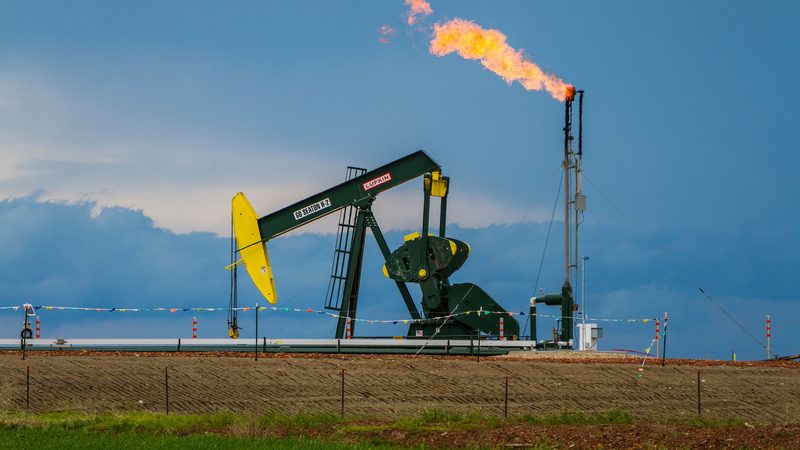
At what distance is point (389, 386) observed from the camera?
77.8 ft

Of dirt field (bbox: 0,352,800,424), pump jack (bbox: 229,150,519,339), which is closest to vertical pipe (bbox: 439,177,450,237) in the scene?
pump jack (bbox: 229,150,519,339)

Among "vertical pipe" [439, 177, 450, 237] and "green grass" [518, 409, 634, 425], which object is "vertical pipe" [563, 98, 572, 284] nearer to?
"vertical pipe" [439, 177, 450, 237]

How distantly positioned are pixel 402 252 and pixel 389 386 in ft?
29.9

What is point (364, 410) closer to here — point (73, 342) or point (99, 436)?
point (99, 436)

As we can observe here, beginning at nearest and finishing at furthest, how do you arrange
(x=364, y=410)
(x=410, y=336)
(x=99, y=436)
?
1. (x=99, y=436)
2. (x=364, y=410)
3. (x=410, y=336)

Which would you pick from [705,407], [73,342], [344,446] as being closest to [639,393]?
[705,407]

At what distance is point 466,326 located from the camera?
32.3 m

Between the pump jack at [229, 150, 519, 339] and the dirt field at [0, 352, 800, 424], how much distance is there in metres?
5.27

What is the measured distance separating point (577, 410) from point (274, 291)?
1277 cm

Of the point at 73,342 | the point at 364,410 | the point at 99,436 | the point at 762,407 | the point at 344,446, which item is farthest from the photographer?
the point at 73,342

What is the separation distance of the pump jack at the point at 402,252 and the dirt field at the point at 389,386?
5.27 metres

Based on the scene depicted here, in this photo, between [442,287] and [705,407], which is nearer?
[705,407]

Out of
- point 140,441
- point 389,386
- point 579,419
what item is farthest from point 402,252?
point 140,441

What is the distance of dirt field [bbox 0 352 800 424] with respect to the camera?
22328 mm
